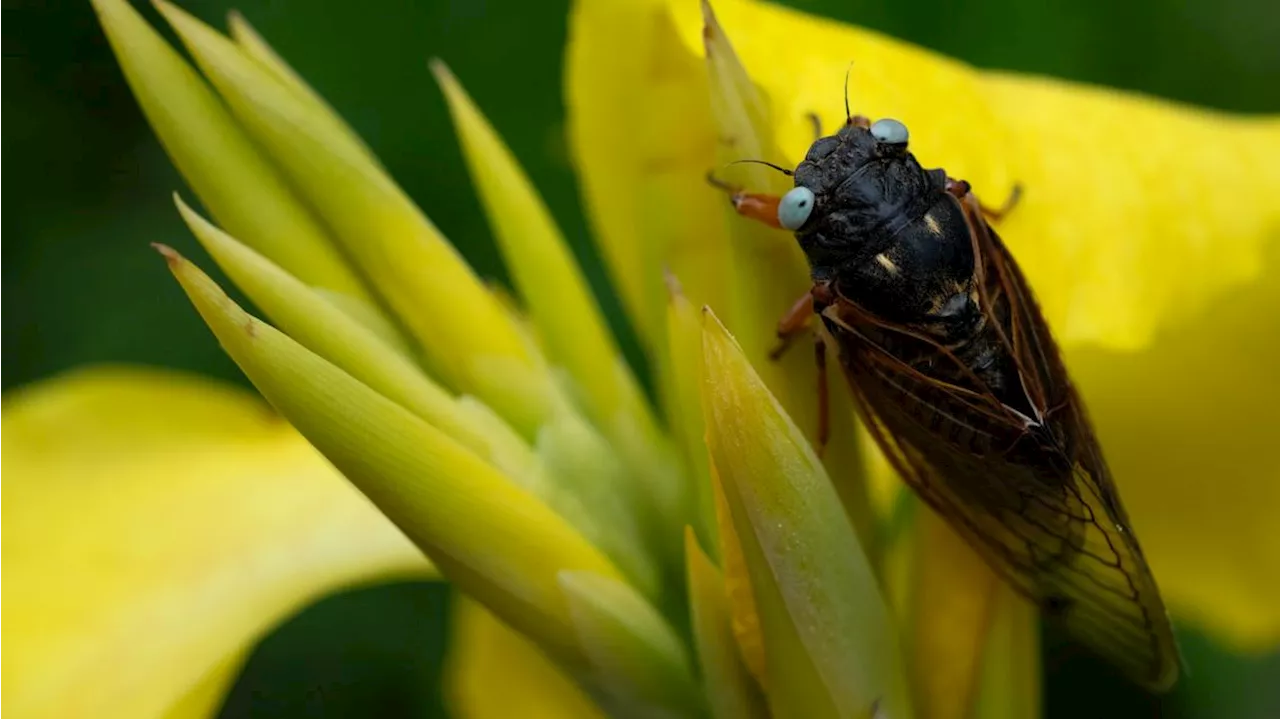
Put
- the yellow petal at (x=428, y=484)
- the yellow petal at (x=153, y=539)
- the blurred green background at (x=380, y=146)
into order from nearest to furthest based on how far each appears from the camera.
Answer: the yellow petal at (x=428, y=484) → the yellow petal at (x=153, y=539) → the blurred green background at (x=380, y=146)

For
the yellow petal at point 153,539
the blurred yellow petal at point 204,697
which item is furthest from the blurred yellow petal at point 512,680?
the blurred yellow petal at point 204,697

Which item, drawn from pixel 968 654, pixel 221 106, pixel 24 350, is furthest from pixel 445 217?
pixel 968 654

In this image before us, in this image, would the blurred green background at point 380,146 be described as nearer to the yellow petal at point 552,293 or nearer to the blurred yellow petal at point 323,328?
the yellow petal at point 552,293

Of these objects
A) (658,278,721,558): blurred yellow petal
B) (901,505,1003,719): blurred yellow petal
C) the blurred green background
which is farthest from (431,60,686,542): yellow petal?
the blurred green background

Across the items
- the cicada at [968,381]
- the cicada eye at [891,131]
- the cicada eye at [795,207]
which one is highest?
the cicada eye at [795,207]

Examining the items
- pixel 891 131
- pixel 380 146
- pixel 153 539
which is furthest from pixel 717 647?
pixel 380 146

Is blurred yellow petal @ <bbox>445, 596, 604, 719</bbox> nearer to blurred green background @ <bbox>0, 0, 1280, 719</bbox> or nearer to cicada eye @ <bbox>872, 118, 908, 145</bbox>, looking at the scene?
blurred green background @ <bbox>0, 0, 1280, 719</bbox>
